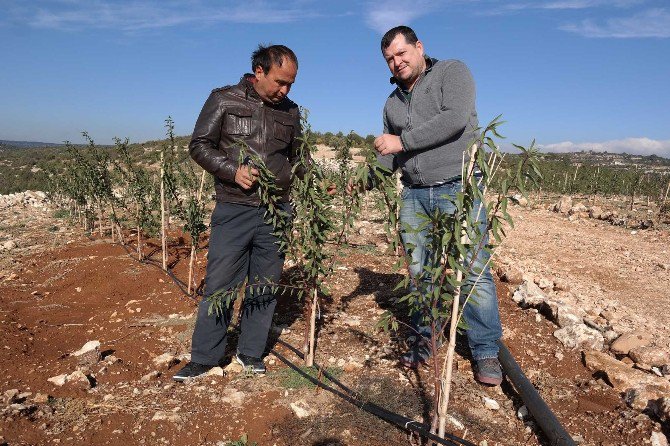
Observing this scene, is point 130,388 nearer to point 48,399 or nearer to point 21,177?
point 48,399

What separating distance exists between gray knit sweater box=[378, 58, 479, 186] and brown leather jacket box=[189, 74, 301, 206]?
0.83 metres

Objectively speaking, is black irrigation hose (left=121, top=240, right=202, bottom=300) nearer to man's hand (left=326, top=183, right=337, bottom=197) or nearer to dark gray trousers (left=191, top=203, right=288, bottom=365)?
dark gray trousers (left=191, top=203, right=288, bottom=365)

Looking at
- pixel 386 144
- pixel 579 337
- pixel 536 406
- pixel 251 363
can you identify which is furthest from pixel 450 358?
pixel 579 337

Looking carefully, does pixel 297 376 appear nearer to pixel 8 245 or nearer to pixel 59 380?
pixel 59 380

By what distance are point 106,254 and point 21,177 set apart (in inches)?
1184

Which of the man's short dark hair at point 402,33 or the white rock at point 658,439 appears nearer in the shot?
the white rock at point 658,439

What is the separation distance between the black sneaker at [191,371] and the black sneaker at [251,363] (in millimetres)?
236

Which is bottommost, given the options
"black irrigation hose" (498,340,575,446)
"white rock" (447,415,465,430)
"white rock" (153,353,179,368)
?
"white rock" (153,353,179,368)

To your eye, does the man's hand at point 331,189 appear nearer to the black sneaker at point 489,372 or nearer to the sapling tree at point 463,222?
the sapling tree at point 463,222

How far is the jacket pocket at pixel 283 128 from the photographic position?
323 cm

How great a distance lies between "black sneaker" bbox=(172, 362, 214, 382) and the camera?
328cm

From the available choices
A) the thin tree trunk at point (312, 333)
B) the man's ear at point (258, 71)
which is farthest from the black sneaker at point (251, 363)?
the man's ear at point (258, 71)

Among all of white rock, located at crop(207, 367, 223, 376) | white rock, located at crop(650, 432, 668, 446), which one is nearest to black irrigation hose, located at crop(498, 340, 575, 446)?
white rock, located at crop(650, 432, 668, 446)

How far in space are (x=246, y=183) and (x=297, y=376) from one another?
1534mm
